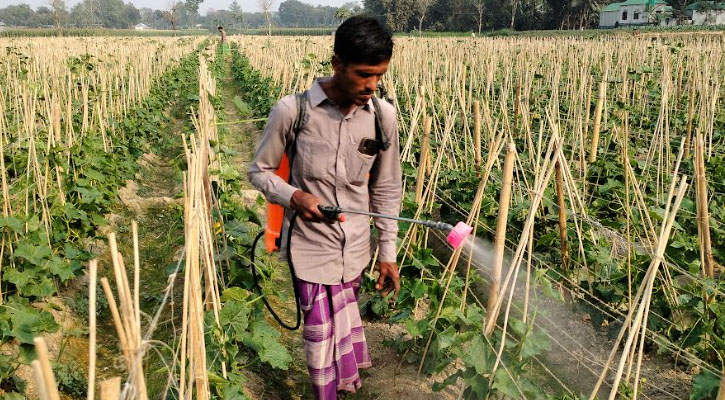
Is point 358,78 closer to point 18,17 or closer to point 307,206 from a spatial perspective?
point 307,206

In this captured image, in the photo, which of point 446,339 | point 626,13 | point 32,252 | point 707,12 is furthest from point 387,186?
point 626,13

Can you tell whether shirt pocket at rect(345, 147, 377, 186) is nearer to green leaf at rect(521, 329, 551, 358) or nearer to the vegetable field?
the vegetable field

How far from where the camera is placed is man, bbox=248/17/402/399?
2.17 meters

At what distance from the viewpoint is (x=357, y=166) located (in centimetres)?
239

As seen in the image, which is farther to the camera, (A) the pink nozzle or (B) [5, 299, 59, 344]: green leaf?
(B) [5, 299, 59, 344]: green leaf

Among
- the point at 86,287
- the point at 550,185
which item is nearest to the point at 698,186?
the point at 550,185

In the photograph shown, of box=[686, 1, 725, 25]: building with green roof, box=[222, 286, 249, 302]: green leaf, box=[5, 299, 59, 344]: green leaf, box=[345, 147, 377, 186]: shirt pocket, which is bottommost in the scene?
box=[5, 299, 59, 344]: green leaf

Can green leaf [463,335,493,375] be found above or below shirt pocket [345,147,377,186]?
below

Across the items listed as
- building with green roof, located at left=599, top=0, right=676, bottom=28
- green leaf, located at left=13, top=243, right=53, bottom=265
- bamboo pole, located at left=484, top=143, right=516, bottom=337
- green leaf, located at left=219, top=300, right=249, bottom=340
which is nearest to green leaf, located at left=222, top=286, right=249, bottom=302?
green leaf, located at left=219, top=300, right=249, bottom=340

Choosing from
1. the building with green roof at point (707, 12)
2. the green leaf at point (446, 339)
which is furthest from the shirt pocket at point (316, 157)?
the building with green roof at point (707, 12)

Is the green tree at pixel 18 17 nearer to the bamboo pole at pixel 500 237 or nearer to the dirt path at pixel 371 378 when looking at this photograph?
the dirt path at pixel 371 378

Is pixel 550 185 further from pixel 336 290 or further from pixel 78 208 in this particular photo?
pixel 78 208

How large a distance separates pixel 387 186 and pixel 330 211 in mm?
431

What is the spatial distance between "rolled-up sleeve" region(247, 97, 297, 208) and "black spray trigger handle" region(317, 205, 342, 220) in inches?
5.4
